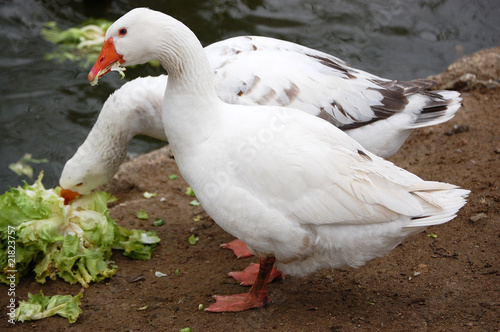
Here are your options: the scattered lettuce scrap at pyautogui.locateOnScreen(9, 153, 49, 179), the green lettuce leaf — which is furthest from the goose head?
the scattered lettuce scrap at pyautogui.locateOnScreen(9, 153, 49, 179)

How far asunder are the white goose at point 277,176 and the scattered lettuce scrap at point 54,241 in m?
1.43

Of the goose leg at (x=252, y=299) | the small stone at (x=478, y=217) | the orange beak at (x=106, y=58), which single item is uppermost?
the orange beak at (x=106, y=58)

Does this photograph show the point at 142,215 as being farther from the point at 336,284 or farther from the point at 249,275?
the point at 336,284

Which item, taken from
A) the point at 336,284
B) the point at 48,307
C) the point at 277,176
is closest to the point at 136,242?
the point at 48,307

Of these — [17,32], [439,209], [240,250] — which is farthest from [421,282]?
[17,32]

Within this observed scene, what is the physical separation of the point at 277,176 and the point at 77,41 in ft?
23.1

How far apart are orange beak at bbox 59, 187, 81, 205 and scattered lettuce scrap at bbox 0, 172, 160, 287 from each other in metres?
0.13

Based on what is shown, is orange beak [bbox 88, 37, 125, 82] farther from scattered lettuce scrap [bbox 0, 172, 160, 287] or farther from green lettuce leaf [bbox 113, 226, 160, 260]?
green lettuce leaf [bbox 113, 226, 160, 260]

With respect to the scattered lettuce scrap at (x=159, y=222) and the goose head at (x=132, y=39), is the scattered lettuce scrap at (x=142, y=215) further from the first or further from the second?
the goose head at (x=132, y=39)

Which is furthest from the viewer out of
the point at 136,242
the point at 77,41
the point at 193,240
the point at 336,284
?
the point at 77,41

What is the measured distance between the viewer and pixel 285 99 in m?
4.80

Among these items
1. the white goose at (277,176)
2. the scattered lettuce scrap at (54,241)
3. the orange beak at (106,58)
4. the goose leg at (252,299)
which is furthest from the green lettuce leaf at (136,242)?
the orange beak at (106,58)

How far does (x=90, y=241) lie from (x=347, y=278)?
91.3 inches

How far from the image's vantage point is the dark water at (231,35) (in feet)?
27.2
